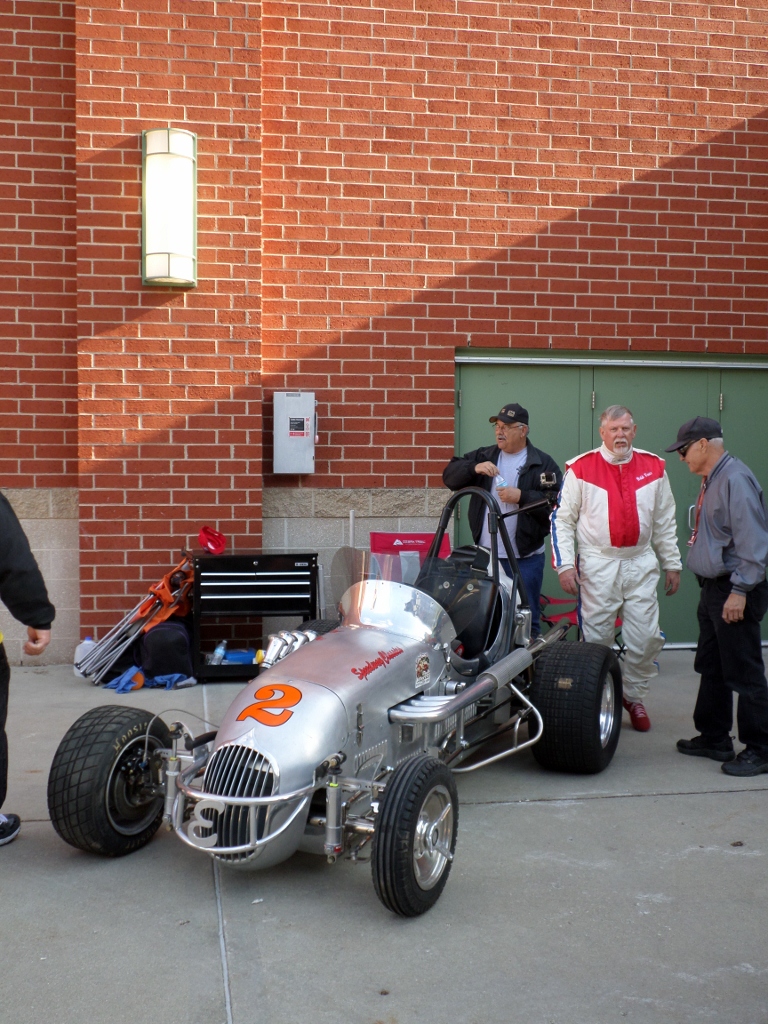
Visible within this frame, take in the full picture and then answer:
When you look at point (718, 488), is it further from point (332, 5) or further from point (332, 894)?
point (332, 5)

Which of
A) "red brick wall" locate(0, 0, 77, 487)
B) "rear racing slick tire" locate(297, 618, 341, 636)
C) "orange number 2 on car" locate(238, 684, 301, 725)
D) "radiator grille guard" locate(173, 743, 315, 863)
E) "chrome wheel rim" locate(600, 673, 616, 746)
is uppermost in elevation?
"red brick wall" locate(0, 0, 77, 487)

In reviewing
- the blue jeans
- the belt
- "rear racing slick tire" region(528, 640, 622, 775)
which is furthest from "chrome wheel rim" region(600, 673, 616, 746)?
the blue jeans

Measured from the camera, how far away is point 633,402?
8.07 m

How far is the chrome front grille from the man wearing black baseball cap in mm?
2733

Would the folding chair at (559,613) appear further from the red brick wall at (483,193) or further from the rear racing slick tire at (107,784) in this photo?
the rear racing slick tire at (107,784)

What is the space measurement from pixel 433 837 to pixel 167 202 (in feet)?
16.6

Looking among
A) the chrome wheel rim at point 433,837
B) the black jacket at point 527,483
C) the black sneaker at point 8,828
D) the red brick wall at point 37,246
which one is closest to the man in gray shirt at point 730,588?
the black jacket at point 527,483

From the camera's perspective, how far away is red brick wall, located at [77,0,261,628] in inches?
276

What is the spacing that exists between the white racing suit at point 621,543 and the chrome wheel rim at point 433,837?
91.3 inches

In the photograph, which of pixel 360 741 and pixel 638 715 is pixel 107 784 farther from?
pixel 638 715

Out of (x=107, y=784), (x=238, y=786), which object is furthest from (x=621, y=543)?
(x=107, y=784)

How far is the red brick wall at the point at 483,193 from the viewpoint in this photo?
24.5ft

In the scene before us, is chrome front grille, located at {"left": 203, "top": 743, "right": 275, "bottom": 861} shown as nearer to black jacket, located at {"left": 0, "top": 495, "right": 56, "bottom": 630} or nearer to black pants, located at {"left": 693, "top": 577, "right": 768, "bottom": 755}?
black jacket, located at {"left": 0, "top": 495, "right": 56, "bottom": 630}

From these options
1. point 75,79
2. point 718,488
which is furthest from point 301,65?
point 718,488
